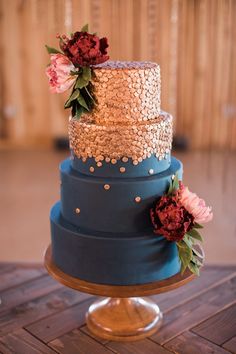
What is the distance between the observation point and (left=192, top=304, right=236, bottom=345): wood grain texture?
229cm

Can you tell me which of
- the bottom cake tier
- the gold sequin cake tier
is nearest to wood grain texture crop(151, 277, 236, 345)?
the bottom cake tier

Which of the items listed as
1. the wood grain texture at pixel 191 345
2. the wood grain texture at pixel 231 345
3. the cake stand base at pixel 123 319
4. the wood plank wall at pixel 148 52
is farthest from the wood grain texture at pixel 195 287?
the wood plank wall at pixel 148 52

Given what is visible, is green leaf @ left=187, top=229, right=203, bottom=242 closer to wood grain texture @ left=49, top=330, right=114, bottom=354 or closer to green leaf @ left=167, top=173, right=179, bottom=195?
green leaf @ left=167, top=173, right=179, bottom=195

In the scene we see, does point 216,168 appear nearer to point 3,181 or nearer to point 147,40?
point 147,40

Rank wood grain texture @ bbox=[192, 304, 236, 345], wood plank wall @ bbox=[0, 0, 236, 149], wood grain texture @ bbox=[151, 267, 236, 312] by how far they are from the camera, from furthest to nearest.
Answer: wood plank wall @ bbox=[0, 0, 236, 149]
wood grain texture @ bbox=[151, 267, 236, 312]
wood grain texture @ bbox=[192, 304, 236, 345]

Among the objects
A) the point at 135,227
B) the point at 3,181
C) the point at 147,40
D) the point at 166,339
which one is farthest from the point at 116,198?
the point at 147,40

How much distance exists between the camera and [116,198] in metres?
2.03

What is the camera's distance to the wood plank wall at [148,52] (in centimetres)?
413

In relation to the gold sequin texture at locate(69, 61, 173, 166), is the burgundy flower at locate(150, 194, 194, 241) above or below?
below

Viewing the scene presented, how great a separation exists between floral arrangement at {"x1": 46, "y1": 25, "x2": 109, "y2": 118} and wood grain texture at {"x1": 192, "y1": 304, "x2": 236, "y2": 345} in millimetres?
1018

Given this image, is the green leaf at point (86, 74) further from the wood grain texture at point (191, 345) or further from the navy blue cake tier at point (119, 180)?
the wood grain texture at point (191, 345)

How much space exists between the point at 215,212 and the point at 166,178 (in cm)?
146

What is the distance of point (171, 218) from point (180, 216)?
35mm

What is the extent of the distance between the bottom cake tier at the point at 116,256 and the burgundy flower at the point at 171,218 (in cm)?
6
